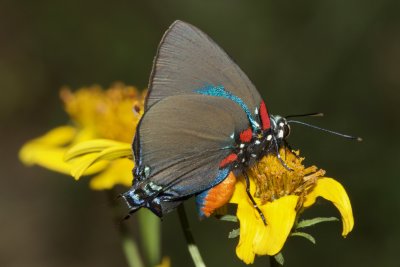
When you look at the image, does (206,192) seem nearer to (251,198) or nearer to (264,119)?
(251,198)

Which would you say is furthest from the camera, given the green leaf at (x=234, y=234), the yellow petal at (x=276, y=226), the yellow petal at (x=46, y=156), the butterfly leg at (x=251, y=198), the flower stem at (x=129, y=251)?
the yellow petal at (x=46, y=156)

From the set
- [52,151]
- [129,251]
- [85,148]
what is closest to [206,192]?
[129,251]

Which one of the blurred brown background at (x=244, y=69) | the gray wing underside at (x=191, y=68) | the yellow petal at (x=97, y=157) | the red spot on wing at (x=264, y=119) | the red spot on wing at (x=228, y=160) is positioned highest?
the gray wing underside at (x=191, y=68)

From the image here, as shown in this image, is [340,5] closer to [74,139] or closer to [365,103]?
[365,103]

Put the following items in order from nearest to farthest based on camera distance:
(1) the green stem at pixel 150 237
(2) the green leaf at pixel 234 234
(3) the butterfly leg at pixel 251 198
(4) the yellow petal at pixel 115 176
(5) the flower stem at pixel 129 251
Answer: (2) the green leaf at pixel 234 234 → (3) the butterfly leg at pixel 251 198 → (5) the flower stem at pixel 129 251 → (1) the green stem at pixel 150 237 → (4) the yellow petal at pixel 115 176

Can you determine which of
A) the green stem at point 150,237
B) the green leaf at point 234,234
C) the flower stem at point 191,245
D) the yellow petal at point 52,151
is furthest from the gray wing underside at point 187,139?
the yellow petal at point 52,151

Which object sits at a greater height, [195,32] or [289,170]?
[195,32]

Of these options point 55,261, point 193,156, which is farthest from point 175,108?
point 55,261

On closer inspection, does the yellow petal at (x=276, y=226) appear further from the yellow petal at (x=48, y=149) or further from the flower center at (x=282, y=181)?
the yellow petal at (x=48, y=149)
